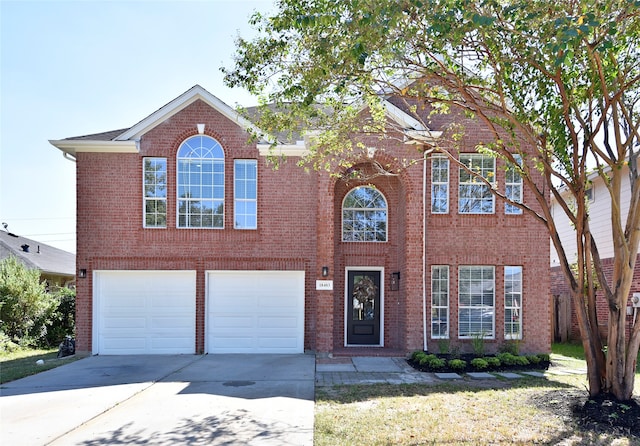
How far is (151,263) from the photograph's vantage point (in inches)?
526

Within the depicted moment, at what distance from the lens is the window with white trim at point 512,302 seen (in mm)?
12898

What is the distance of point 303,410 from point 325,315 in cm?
527

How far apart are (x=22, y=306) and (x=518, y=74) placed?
15.2 m

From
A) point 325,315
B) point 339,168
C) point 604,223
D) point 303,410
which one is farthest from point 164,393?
point 604,223

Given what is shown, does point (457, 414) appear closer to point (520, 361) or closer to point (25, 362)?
point (520, 361)

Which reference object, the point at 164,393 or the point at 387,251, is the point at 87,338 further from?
the point at 387,251

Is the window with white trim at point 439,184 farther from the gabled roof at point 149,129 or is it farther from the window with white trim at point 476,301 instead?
the window with white trim at point 476,301

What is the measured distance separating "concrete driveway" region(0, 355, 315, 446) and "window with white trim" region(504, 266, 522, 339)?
534cm

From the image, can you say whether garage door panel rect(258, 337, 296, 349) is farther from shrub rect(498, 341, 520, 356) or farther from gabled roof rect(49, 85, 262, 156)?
gabled roof rect(49, 85, 262, 156)

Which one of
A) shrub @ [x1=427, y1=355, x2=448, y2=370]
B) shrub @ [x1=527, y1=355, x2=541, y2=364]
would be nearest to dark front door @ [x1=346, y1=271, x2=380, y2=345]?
shrub @ [x1=427, y1=355, x2=448, y2=370]

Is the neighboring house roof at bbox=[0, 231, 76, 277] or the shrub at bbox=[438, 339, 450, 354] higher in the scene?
the neighboring house roof at bbox=[0, 231, 76, 277]

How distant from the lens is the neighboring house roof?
21.8 metres

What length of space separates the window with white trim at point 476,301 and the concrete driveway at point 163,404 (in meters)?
4.31

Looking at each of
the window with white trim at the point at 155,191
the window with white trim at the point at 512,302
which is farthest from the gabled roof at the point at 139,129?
the window with white trim at the point at 512,302
